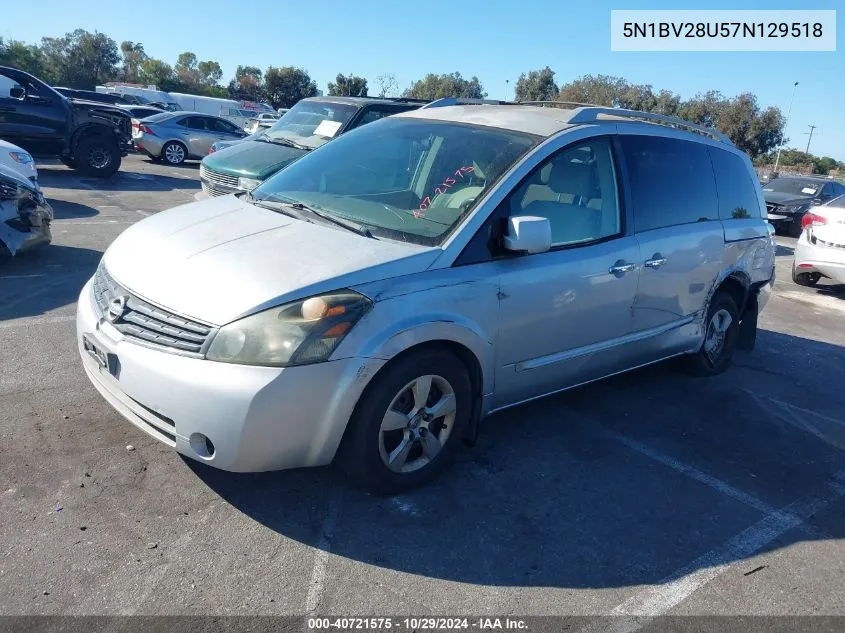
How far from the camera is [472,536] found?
3.12 m

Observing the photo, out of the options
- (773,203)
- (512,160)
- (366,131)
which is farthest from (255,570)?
(773,203)

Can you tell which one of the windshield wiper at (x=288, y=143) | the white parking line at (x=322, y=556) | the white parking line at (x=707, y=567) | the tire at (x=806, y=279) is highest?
the windshield wiper at (x=288, y=143)

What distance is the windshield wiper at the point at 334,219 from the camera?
3.48m

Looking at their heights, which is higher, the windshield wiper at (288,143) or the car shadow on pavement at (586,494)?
the windshield wiper at (288,143)

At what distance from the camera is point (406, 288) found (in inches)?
122

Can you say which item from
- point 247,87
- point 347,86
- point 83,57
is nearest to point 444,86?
point 347,86

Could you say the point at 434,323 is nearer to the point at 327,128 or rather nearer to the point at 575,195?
the point at 575,195

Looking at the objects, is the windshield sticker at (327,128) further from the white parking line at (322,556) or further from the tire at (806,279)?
the tire at (806,279)

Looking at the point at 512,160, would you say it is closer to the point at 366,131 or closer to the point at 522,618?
the point at 366,131

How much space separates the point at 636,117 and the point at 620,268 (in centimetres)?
125

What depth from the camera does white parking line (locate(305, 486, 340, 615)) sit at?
263cm

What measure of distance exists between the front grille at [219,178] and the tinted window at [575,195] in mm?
5553

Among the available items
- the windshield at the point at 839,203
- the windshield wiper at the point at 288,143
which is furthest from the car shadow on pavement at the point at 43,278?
the windshield at the point at 839,203

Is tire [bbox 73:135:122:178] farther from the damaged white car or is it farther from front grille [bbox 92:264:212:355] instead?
front grille [bbox 92:264:212:355]
